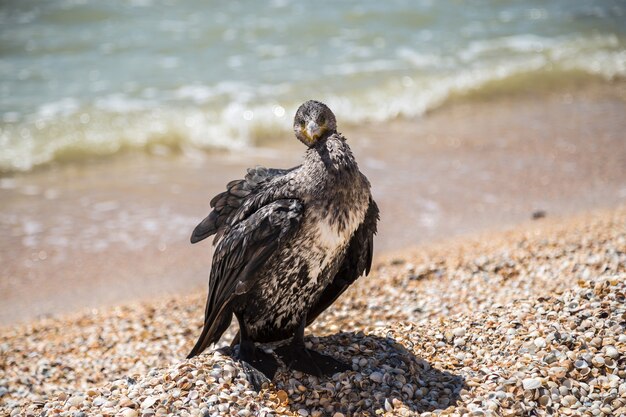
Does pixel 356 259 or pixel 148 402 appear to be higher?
pixel 356 259

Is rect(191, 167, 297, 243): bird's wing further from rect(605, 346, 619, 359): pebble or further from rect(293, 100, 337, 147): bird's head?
rect(605, 346, 619, 359): pebble

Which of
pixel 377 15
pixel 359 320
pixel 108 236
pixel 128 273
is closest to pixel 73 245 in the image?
pixel 108 236

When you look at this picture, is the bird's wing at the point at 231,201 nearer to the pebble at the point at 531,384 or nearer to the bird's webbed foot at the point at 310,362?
the bird's webbed foot at the point at 310,362

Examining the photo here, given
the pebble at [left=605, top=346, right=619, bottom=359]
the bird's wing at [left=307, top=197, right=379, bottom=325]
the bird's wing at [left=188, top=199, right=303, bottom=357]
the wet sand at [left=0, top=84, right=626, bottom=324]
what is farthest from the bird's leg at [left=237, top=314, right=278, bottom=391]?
the wet sand at [left=0, top=84, right=626, bottom=324]

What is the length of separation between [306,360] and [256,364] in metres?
0.29

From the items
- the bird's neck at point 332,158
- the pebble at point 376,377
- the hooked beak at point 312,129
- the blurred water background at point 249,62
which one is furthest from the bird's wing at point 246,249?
the blurred water background at point 249,62

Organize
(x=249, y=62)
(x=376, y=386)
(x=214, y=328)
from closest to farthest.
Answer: (x=376, y=386)
(x=214, y=328)
(x=249, y=62)

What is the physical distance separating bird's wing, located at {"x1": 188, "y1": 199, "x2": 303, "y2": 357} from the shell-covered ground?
0.40 meters

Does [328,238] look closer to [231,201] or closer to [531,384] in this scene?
[231,201]

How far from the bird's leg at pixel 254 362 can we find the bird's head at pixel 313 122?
44.0 inches

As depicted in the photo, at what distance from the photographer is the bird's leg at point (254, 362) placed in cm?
404

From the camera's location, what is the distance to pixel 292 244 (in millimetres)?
3861

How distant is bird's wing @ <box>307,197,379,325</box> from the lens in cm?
418

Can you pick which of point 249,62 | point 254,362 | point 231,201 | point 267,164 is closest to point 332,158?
point 231,201
